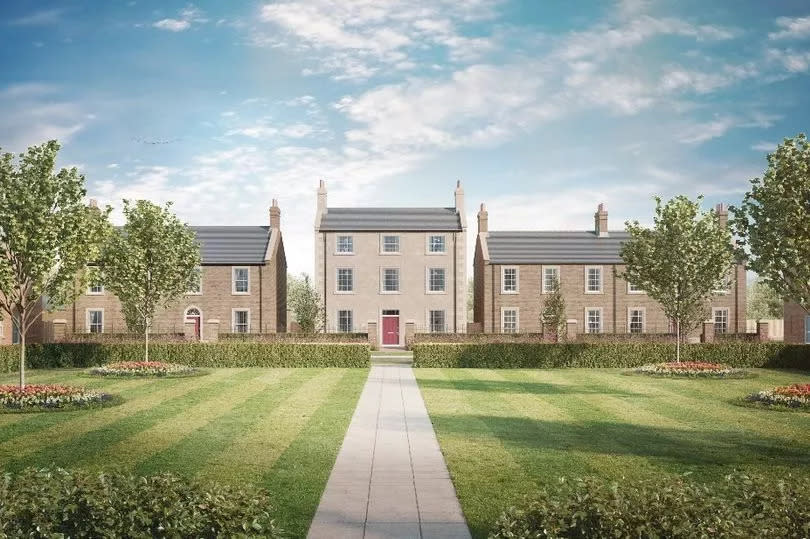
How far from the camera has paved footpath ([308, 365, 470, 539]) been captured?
8.75 metres

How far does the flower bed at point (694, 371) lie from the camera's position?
30109 mm

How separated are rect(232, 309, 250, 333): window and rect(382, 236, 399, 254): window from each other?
10635 millimetres

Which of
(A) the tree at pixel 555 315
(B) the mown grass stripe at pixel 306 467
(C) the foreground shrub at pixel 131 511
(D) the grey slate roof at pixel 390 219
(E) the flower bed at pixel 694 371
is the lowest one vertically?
(E) the flower bed at pixel 694 371

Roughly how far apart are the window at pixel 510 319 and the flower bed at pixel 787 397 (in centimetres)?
3246

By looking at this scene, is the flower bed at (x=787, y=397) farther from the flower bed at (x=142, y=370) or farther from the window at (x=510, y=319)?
the window at (x=510, y=319)

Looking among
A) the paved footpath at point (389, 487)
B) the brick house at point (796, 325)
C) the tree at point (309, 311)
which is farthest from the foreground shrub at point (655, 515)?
the brick house at point (796, 325)

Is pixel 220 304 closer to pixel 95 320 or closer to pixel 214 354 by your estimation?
pixel 95 320

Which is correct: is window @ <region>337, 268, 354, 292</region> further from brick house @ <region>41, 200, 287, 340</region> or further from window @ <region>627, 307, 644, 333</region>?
window @ <region>627, 307, 644, 333</region>

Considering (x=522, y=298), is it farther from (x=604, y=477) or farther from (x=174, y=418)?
(x=604, y=477)

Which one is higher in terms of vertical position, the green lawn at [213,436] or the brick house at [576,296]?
the brick house at [576,296]

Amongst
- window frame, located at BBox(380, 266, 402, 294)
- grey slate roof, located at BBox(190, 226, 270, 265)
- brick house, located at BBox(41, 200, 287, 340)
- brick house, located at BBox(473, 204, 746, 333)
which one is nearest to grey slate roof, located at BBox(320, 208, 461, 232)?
window frame, located at BBox(380, 266, 402, 294)

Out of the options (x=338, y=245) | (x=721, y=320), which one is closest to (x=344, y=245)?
(x=338, y=245)

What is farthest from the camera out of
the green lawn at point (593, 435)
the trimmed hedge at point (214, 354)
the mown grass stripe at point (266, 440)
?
the trimmed hedge at point (214, 354)

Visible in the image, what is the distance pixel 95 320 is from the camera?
174 feet
